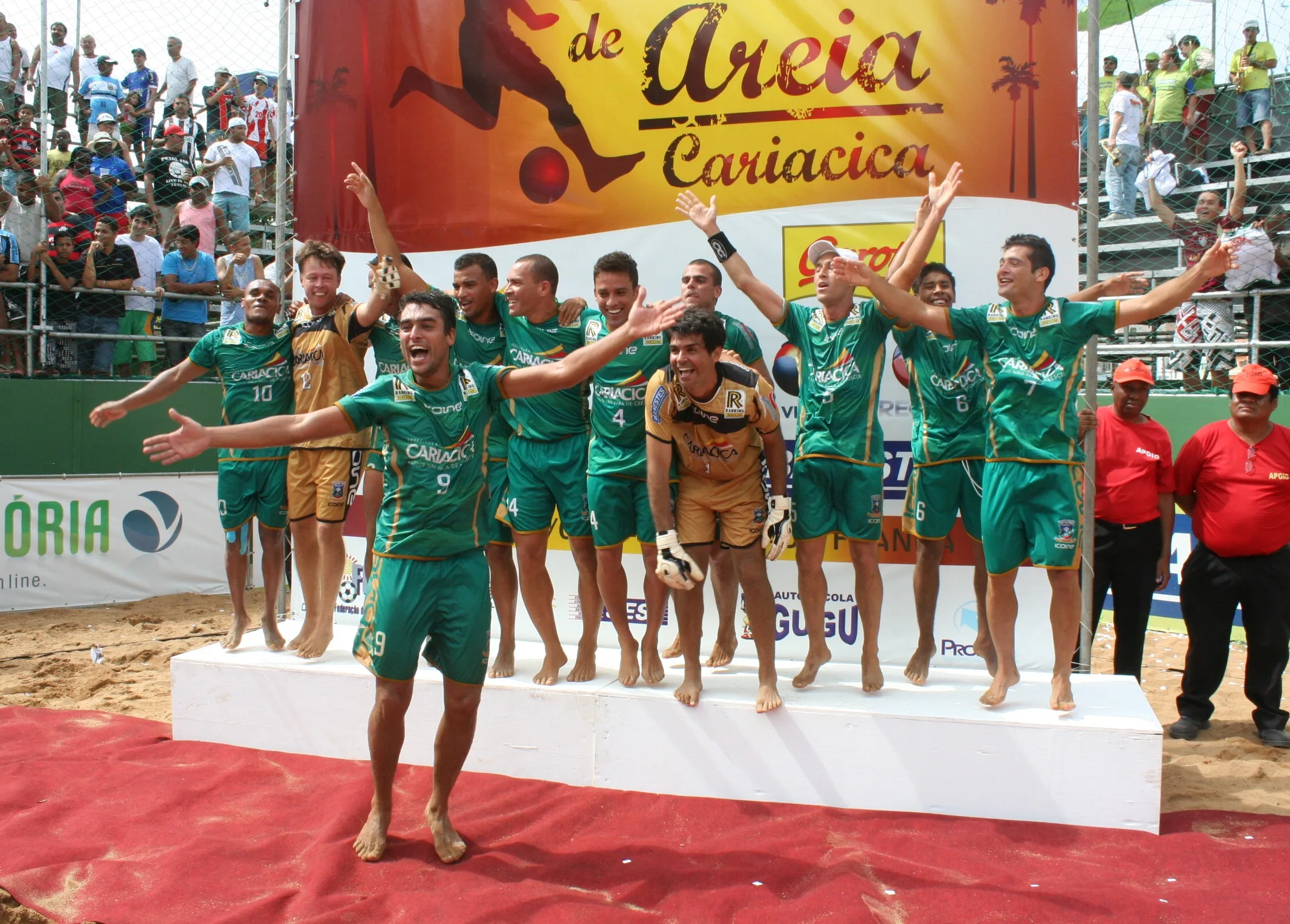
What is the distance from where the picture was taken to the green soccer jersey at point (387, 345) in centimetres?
575

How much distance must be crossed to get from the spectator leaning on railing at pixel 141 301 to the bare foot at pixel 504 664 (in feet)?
20.6

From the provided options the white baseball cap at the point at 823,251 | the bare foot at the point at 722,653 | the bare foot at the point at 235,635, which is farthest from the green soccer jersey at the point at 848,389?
the bare foot at the point at 235,635

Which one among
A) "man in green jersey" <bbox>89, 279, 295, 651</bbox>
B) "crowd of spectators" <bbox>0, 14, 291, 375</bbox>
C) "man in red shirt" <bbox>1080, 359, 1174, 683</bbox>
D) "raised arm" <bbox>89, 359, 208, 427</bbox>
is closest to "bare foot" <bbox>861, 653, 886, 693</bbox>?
"man in red shirt" <bbox>1080, 359, 1174, 683</bbox>

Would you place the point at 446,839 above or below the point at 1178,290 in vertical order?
below

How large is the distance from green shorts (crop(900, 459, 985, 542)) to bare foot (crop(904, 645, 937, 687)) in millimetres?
567

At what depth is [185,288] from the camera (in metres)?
10.0

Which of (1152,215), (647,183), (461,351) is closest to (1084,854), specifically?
(461,351)

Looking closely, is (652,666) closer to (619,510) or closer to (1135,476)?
(619,510)

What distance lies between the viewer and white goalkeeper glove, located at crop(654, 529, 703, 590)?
448 centimetres

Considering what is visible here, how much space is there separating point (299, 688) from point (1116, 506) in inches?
180

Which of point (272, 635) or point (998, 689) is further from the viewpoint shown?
point (272, 635)

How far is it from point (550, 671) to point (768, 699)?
1.12 metres

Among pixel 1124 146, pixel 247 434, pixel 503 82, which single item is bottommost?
pixel 247 434

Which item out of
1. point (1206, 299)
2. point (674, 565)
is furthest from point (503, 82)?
point (1206, 299)
